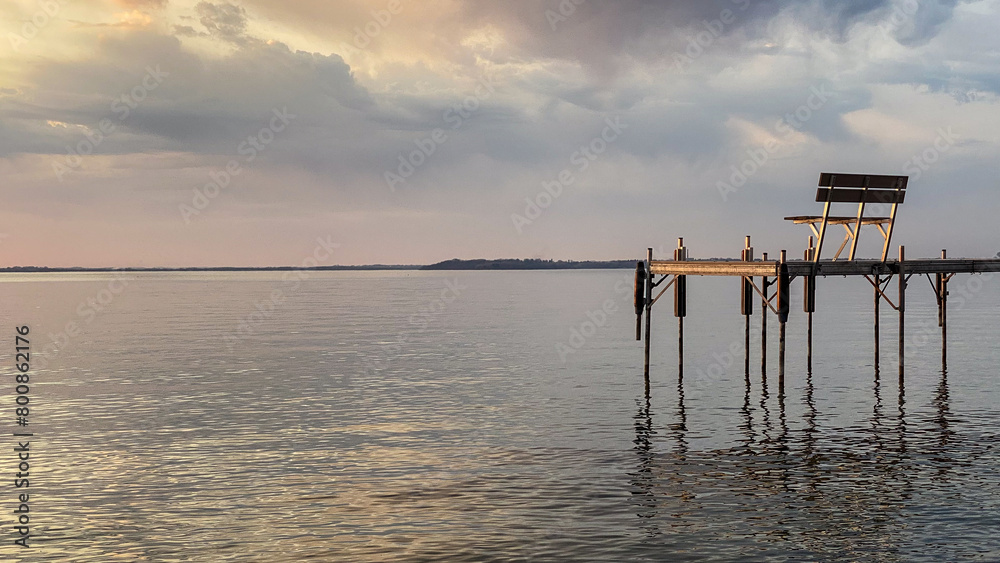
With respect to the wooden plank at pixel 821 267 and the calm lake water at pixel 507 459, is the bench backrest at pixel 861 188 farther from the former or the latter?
the calm lake water at pixel 507 459

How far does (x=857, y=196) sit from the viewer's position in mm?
29016

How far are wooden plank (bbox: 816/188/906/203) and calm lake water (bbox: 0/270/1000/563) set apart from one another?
A: 6.74 meters

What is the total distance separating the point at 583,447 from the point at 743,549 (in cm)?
850

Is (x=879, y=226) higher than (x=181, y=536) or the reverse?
higher

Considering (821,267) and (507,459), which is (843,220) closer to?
(821,267)

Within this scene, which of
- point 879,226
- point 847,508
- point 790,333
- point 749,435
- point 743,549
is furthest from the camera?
point 790,333

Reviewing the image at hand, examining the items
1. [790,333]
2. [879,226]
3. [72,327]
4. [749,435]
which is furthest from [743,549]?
[72,327]

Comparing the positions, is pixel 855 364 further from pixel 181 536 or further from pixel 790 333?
pixel 181 536

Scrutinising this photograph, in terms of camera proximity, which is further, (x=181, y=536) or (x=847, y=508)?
(x=847, y=508)

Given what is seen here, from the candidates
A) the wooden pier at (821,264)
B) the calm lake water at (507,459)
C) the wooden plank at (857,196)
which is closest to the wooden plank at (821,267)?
the wooden pier at (821,264)

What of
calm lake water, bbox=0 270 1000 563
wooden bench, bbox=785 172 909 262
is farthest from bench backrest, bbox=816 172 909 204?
calm lake water, bbox=0 270 1000 563

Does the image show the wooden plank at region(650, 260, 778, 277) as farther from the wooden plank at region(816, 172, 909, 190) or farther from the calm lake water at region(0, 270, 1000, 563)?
the calm lake water at region(0, 270, 1000, 563)

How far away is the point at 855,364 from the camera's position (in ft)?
136

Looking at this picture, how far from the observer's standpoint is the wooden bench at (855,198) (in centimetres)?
2847
